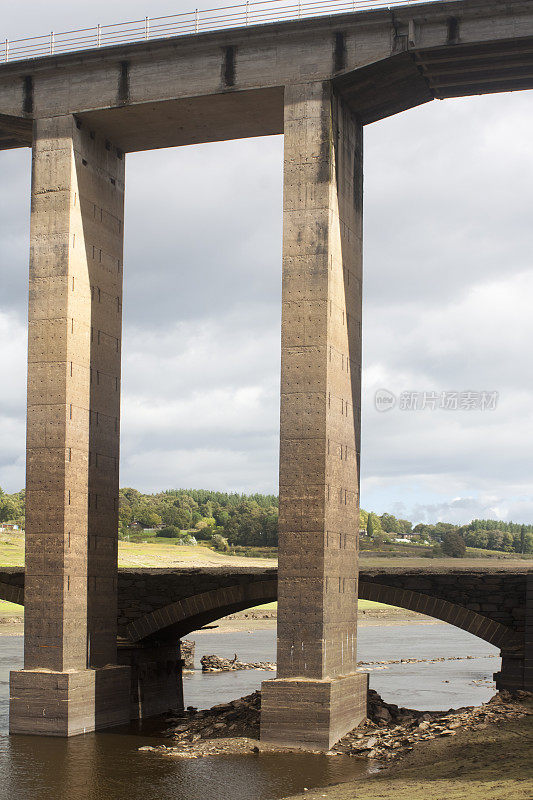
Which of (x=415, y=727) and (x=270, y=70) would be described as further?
(x=270, y=70)

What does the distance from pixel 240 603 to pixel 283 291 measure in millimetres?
12755

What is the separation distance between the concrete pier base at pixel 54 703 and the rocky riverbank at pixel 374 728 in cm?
297

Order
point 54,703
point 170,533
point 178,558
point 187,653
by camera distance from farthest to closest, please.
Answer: point 170,533 < point 178,558 < point 187,653 < point 54,703

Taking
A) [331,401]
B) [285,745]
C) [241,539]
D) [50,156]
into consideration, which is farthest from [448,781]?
[241,539]

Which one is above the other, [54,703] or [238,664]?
[54,703]

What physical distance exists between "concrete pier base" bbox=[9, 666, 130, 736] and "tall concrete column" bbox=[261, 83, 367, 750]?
23.9 ft

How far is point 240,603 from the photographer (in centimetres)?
4134

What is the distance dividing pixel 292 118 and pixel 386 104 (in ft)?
14.2

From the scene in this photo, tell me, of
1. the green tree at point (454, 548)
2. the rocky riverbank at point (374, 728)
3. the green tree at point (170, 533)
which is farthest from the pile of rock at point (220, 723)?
the green tree at point (454, 548)

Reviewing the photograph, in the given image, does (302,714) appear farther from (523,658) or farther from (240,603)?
(523,658)

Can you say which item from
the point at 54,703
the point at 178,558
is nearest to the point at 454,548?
the point at 178,558

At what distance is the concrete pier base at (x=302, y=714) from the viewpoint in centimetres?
3369

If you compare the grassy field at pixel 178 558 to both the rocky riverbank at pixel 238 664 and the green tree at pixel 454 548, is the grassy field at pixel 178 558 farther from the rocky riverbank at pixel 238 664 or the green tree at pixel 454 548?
the rocky riverbank at pixel 238 664

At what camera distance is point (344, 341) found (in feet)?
124
